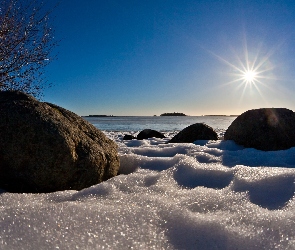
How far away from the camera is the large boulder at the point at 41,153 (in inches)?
83.9

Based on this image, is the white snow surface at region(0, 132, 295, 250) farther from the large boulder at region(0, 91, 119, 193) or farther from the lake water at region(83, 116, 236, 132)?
the lake water at region(83, 116, 236, 132)

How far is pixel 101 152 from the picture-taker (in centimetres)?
256

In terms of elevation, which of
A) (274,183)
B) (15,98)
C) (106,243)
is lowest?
(106,243)

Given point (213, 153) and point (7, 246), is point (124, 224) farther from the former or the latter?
point (213, 153)

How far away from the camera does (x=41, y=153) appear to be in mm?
2166

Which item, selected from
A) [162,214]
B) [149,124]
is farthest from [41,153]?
[149,124]

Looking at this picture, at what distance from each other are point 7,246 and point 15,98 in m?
1.71

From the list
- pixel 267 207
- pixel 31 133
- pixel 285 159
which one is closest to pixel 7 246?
pixel 31 133

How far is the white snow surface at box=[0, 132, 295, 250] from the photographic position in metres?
1.24

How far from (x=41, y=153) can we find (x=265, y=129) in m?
4.08

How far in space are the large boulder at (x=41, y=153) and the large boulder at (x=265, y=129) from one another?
3.29 metres

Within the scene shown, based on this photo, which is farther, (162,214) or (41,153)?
(41,153)

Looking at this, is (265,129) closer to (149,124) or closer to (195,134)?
(195,134)

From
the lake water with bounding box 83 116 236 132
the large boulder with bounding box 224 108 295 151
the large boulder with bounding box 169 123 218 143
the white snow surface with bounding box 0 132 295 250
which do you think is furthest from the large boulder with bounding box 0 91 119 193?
the lake water with bounding box 83 116 236 132
